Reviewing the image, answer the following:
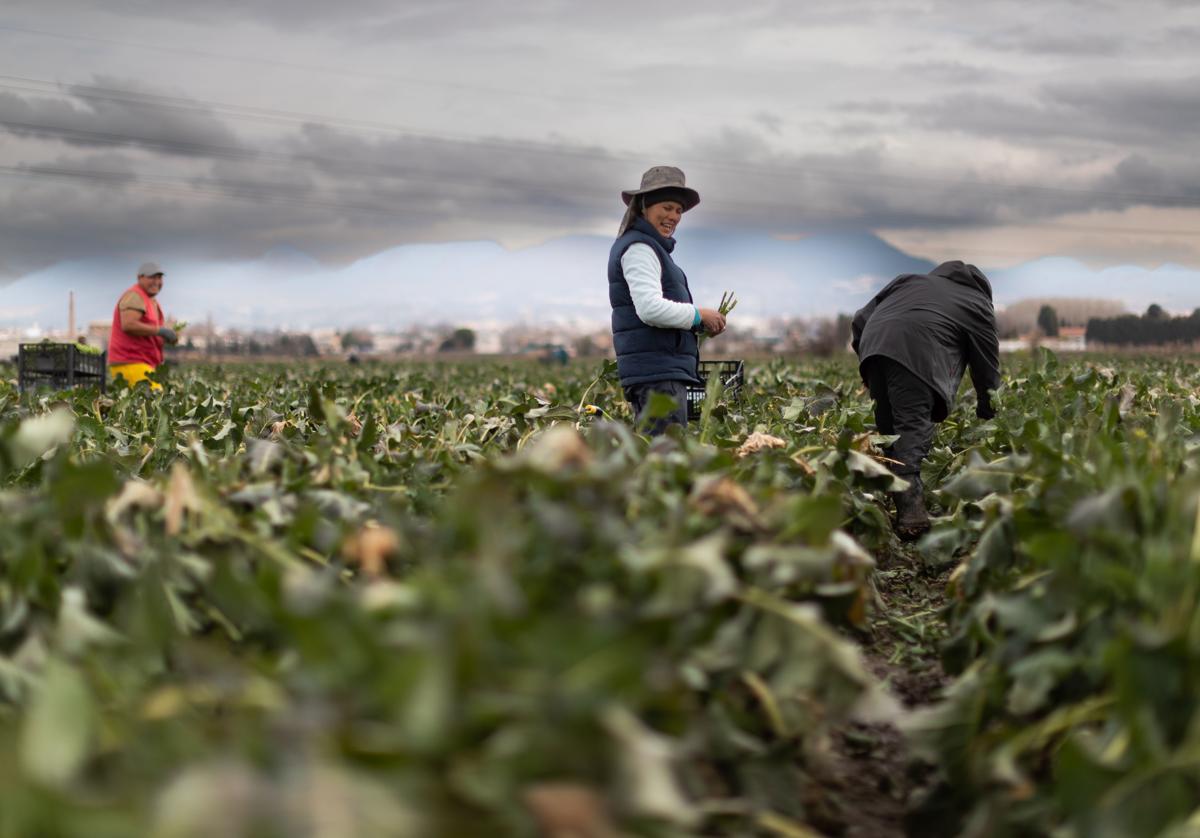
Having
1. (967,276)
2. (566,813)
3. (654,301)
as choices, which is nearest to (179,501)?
(566,813)

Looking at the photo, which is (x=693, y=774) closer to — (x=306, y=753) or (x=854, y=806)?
(x=306, y=753)

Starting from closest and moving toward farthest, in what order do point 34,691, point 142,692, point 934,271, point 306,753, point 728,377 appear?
point 306,753, point 142,692, point 34,691, point 934,271, point 728,377

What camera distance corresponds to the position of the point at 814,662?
7.16 feet

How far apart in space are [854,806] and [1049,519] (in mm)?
926

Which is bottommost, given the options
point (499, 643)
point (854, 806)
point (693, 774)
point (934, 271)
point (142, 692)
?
point (854, 806)

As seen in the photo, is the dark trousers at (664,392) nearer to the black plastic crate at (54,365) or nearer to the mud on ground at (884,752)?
the mud on ground at (884,752)

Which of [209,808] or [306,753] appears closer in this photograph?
[209,808]

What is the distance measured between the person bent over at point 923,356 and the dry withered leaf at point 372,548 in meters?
4.51

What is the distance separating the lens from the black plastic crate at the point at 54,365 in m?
11.0

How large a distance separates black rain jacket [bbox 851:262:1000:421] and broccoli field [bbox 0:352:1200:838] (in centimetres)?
Answer: 267

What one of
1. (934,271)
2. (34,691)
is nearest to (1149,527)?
(34,691)

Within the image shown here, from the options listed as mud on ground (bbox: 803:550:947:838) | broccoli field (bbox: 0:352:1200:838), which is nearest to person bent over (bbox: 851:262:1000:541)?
mud on ground (bbox: 803:550:947:838)

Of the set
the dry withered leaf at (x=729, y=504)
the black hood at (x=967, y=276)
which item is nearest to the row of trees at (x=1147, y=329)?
the black hood at (x=967, y=276)

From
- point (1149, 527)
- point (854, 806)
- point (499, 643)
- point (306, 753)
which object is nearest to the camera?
point (306, 753)
